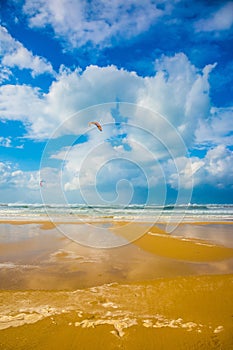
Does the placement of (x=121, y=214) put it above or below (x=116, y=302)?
above

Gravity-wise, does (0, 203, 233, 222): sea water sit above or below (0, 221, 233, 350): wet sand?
above

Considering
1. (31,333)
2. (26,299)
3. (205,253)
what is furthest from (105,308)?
(205,253)

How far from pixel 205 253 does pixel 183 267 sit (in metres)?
2.64

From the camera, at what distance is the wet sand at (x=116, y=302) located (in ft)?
12.0

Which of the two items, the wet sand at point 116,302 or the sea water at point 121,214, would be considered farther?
the sea water at point 121,214

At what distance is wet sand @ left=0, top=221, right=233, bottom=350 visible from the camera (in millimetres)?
3662

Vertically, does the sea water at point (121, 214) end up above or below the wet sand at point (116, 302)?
above

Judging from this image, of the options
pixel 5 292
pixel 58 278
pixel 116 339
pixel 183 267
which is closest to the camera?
pixel 116 339

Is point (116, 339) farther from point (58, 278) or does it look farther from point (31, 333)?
point (58, 278)

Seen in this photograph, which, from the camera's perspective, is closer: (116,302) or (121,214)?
(116,302)

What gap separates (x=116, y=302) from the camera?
16.3ft

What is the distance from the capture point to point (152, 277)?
6840 millimetres

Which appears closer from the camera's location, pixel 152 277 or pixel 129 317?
pixel 129 317

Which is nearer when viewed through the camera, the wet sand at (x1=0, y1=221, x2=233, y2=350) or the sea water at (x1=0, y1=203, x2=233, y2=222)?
the wet sand at (x1=0, y1=221, x2=233, y2=350)
